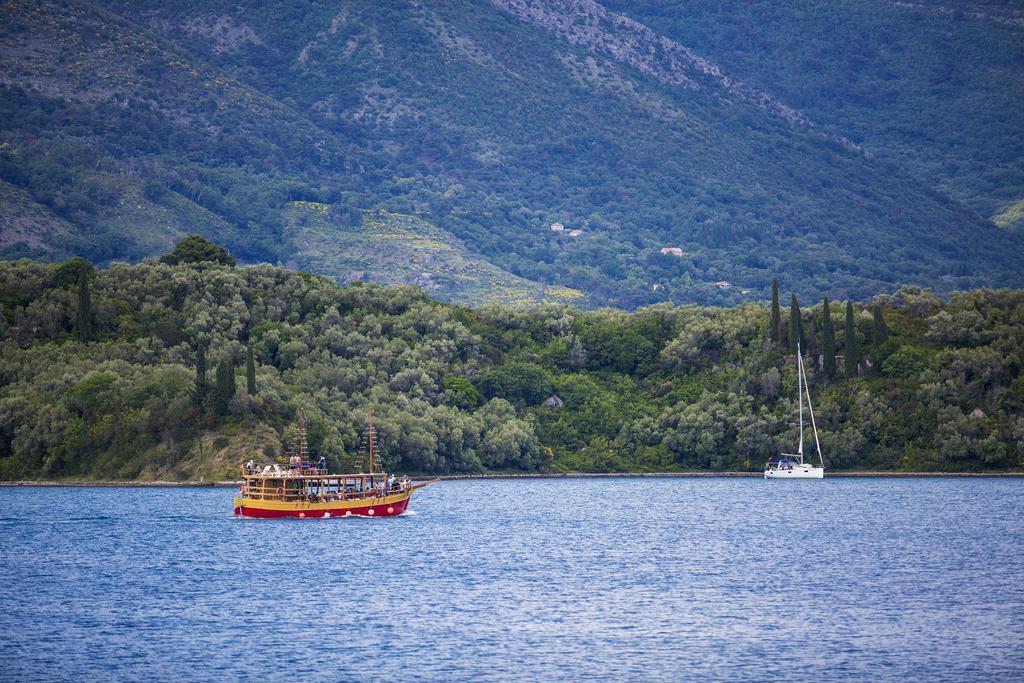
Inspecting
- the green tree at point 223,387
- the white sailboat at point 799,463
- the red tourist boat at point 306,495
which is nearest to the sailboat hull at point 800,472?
the white sailboat at point 799,463

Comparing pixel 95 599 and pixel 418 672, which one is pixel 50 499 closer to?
pixel 95 599

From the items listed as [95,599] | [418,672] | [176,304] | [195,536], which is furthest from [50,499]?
[418,672]

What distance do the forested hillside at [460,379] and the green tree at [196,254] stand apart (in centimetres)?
340

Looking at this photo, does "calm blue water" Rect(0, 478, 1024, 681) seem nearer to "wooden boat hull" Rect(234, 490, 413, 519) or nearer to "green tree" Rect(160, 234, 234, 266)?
"wooden boat hull" Rect(234, 490, 413, 519)

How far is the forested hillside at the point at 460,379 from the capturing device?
132 m

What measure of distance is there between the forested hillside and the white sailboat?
1.27 meters

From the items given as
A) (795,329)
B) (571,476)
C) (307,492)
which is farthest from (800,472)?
(307,492)

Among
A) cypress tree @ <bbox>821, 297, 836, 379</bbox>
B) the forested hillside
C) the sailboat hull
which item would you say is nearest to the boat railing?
the forested hillside

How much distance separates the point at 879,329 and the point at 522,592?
84355 millimetres

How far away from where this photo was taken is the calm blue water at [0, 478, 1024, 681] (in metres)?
52.8

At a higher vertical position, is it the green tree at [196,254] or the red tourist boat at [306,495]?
the green tree at [196,254]

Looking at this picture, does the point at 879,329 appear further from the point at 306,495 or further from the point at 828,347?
the point at 306,495

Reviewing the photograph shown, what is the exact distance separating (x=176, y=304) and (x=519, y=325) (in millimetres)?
36359

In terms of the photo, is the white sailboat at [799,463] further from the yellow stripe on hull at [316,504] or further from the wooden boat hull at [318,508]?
the yellow stripe on hull at [316,504]
